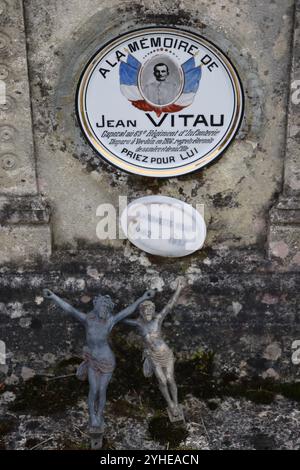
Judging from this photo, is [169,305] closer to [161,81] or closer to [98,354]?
[98,354]

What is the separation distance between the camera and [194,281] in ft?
18.2

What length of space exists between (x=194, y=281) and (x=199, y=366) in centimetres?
87

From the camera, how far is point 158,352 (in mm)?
5016

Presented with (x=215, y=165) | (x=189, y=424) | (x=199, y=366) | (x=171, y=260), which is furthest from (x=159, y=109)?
(x=189, y=424)

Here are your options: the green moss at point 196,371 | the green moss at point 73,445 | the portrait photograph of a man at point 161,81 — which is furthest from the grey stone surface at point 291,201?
the green moss at point 73,445

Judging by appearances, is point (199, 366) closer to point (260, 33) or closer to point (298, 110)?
point (298, 110)

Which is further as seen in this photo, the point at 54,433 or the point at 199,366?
the point at 199,366

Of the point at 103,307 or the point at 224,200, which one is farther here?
the point at 224,200

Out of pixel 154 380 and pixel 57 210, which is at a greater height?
pixel 57 210

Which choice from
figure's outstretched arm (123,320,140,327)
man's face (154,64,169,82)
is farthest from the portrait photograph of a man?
figure's outstretched arm (123,320,140,327)

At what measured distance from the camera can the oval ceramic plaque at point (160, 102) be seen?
512 centimetres

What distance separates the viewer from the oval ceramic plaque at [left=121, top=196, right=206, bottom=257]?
5.39 m

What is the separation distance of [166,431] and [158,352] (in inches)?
28.7

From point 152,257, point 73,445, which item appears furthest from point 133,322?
point 73,445
